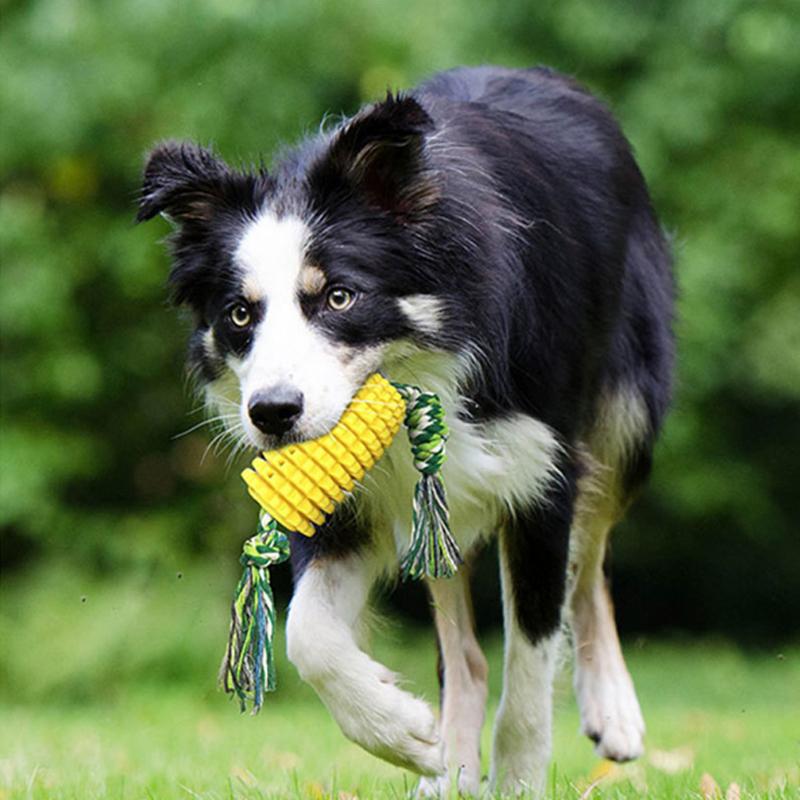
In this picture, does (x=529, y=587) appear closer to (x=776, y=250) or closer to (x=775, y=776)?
(x=775, y=776)

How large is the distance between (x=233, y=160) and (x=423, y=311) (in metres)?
6.58

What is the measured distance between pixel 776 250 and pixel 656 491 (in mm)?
2094

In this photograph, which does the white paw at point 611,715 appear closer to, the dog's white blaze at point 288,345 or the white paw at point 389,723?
the white paw at point 389,723

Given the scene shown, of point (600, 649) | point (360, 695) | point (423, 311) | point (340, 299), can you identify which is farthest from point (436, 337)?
point (600, 649)

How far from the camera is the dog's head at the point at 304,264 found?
395 centimetres

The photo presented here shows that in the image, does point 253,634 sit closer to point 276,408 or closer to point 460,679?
point 276,408

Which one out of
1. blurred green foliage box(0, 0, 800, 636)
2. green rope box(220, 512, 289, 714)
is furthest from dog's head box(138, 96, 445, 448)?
blurred green foliage box(0, 0, 800, 636)

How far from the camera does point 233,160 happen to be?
1057 centimetres

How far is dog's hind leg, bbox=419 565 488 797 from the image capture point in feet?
16.6

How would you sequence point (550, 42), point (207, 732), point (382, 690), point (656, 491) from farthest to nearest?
point (656, 491), point (550, 42), point (207, 732), point (382, 690)

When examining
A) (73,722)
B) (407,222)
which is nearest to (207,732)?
(73,722)

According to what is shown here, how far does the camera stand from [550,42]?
11.6 metres

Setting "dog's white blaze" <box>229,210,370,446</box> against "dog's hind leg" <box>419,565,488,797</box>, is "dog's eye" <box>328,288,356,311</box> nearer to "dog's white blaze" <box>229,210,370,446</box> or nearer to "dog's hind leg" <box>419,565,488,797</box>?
"dog's white blaze" <box>229,210,370,446</box>

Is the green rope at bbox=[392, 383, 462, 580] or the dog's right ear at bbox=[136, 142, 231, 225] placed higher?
the dog's right ear at bbox=[136, 142, 231, 225]
